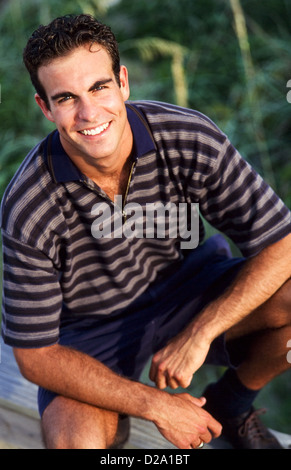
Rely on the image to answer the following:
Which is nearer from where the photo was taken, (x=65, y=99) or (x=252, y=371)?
(x=65, y=99)

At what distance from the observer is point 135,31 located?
475 centimetres

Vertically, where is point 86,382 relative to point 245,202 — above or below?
below

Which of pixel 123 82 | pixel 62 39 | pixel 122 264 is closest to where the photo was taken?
pixel 62 39

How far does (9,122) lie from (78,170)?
7.47 feet

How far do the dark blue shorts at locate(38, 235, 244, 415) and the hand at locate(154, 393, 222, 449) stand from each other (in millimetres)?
345

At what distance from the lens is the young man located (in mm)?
2066

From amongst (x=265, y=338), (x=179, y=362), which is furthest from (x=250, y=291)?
(x=179, y=362)

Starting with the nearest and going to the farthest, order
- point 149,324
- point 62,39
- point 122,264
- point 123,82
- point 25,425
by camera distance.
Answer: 1. point 62,39
2. point 123,82
3. point 122,264
4. point 149,324
5. point 25,425

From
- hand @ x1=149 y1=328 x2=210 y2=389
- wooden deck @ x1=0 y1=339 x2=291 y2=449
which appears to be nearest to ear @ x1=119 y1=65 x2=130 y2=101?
hand @ x1=149 y1=328 x2=210 y2=389

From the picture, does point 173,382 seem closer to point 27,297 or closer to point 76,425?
point 76,425

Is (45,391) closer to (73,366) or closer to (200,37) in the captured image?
(73,366)

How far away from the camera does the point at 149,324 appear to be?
2.42 meters

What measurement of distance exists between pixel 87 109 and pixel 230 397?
1150 millimetres

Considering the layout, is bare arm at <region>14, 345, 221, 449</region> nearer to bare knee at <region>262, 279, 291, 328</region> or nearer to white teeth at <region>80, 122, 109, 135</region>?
bare knee at <region>262, 279, 291, 328</region>
